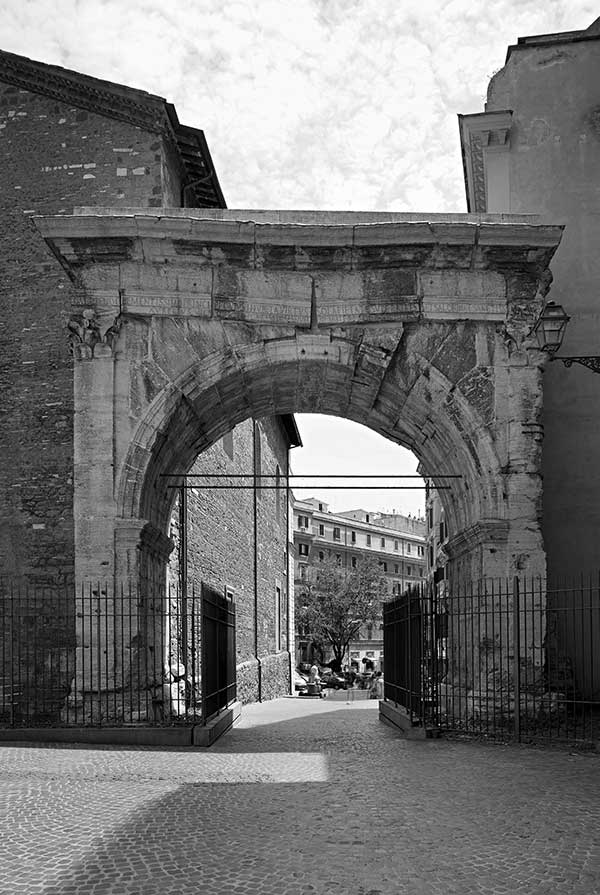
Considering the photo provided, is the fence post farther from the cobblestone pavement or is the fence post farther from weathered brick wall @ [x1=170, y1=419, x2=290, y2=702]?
weathered brick wall @ [x1=170, y1=419, x2=290, y2=702]

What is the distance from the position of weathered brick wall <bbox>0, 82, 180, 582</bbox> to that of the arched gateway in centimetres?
303

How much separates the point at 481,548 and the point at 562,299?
503 centimetres

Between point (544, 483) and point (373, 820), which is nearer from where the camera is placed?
point (373, 820)

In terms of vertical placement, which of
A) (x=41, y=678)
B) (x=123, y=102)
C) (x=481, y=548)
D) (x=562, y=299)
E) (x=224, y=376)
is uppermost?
(x=123, y=102)

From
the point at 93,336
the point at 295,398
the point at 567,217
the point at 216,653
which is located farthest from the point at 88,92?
the point at 216,653

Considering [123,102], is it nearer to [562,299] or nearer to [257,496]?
[562,299]

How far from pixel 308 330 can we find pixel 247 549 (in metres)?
11.8

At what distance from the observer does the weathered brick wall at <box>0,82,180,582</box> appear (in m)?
14.6

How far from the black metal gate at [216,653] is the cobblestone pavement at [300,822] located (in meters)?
1.55

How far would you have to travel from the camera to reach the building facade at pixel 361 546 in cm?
6021

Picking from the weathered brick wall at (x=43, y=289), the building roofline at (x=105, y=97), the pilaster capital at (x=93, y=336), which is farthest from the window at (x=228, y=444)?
the pilaster capital at (x=93, y=336)

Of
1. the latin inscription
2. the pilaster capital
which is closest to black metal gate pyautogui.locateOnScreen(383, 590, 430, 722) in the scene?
the latin inscription

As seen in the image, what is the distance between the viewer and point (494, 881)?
15.9ft

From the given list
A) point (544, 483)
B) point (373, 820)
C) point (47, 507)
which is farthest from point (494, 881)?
point (47, 507)
